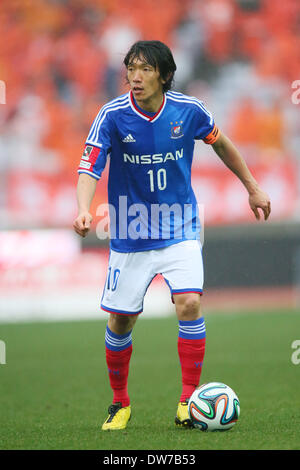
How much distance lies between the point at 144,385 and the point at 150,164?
9.58ft

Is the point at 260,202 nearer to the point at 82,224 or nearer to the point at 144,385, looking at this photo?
the point at 82,224

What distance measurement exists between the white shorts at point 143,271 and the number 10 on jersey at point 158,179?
0.35m

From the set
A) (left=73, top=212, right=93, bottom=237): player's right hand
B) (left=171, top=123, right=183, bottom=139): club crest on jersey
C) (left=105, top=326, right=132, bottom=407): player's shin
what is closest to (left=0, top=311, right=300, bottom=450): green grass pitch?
(left=105, top=326, right=132, bottom=407): player's shin

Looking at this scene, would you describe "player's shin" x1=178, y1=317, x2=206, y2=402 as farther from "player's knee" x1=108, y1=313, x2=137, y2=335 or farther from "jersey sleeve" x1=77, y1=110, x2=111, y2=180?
"jersey sleeve" x1=77, y1=110, x2=111, y2=180

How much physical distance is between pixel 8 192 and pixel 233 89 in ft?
20.3

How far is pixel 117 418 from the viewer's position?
482 centimetres

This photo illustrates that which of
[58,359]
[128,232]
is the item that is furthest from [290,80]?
[128,232]

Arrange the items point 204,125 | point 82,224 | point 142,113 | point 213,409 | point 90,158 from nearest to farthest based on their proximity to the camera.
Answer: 1. point 82,224
2. point 213,409
3. point 90,158
4. point 142,113
5. point 204,125

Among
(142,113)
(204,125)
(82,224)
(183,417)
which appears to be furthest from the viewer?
(204,125)

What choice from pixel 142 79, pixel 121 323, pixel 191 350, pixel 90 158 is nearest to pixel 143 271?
pixel 121 323

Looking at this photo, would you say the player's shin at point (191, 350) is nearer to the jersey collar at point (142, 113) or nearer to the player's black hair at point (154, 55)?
the jersey collar at point (142, 113)

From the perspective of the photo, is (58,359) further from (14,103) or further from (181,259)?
(14,103)
